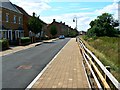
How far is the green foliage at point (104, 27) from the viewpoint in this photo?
92.9m

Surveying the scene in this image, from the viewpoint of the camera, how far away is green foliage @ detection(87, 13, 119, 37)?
92.9 m

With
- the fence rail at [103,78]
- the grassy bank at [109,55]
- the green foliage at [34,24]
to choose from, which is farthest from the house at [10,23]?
the fence rail at [103,78]

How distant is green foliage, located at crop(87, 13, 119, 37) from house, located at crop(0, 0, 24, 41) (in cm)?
3733

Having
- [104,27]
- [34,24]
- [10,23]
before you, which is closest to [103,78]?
[10,23]

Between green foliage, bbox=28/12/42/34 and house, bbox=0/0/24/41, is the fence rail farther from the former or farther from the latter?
green foliage, bbox=28/12/42/34

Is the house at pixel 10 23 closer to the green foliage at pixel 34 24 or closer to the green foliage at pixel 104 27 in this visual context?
the green foliage at pixel 34 24

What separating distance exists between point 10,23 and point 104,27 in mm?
52664

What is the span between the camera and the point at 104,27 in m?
97.2

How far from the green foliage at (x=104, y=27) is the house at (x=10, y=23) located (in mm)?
37334

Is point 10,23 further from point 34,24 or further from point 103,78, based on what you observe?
point 103,78

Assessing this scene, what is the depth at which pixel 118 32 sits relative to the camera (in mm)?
105938

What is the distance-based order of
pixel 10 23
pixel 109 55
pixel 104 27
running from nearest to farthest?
pixel 109 55
pixel 10 23
pixel 104 27

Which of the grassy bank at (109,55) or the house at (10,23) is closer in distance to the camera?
the grassy bank at (109,55)

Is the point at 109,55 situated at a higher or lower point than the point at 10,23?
lower
